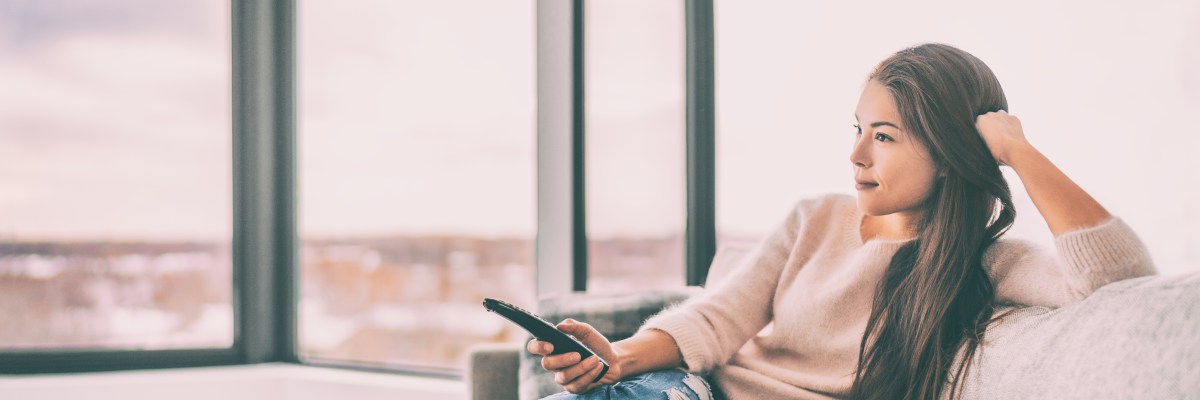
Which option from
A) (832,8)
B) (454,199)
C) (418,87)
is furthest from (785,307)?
(418,87)

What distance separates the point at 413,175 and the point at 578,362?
5.17 ft

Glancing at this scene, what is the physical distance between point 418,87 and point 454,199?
1.36ft

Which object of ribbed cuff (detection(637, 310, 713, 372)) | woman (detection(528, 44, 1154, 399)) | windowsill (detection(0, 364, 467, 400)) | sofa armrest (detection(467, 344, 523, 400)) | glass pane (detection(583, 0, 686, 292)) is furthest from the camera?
windowsill (detection(0, 364, 467, 400))

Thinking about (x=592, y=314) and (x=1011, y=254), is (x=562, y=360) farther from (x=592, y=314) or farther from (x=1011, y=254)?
(x=1011, y=254)

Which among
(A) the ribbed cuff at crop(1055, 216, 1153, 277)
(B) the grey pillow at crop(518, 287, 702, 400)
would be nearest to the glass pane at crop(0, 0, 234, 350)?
(B) the grey pillow at crop(518, 287, 702, 400)

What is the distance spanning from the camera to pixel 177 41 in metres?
2.57

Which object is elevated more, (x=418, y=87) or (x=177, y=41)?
(x=177, y=41)

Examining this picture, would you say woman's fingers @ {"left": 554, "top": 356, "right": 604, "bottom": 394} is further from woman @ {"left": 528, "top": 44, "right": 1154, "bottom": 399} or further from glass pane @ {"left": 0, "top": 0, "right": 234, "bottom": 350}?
glass pane @ {"left": 0, "top": 0, "right": 234, "bottom": 350}

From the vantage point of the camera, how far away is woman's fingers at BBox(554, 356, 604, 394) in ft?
3.77

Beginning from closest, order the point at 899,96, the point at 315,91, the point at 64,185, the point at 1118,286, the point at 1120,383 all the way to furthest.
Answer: the point at 1120,383 → the point at 1118,286 → the point at 899,96 → the point at 64,185 → the point at 315,91

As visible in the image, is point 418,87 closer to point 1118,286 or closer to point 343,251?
point 343,251

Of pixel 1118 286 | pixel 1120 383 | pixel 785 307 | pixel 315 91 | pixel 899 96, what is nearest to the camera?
pixel 1120 383

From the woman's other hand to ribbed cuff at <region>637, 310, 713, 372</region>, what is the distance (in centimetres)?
12

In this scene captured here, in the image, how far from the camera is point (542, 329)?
1086mm
